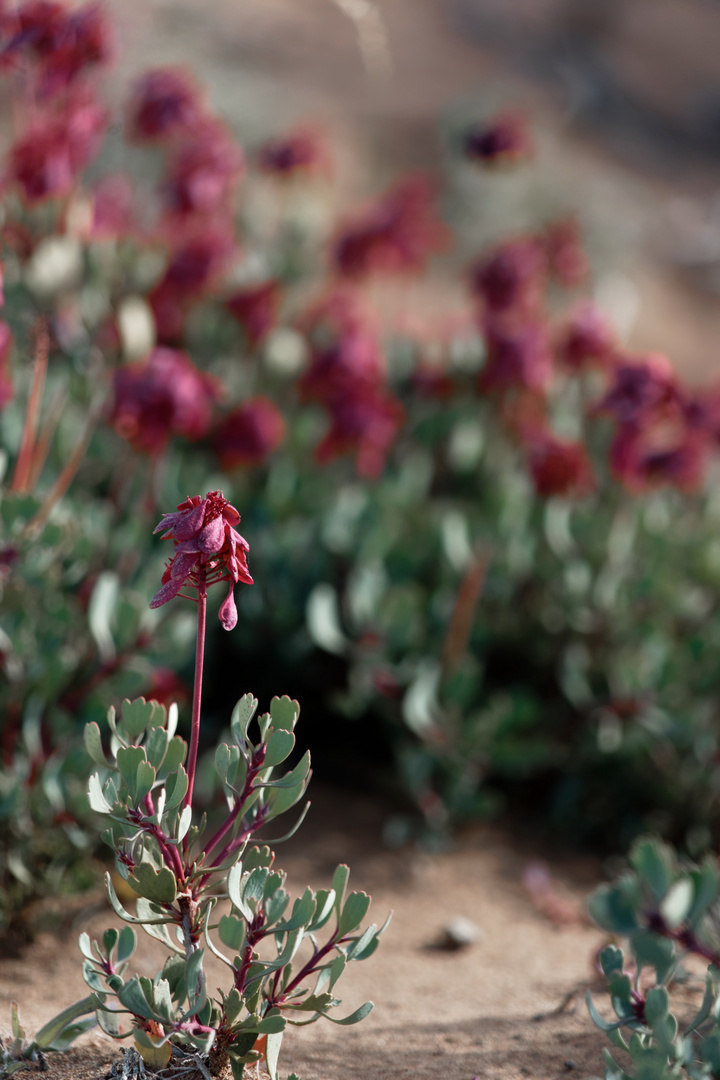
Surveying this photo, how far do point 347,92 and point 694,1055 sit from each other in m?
12.2

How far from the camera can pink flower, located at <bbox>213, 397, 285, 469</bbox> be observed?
220cm

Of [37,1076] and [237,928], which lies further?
[37,1076]

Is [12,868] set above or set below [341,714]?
below

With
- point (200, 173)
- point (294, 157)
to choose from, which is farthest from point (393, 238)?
point (200, 173)

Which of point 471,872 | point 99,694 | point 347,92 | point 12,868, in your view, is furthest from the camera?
point 347,92

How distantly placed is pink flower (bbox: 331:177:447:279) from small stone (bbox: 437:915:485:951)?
1719mm

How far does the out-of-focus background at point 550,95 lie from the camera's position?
8.02 metres

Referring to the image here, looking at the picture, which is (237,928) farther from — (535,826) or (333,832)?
(535,826)

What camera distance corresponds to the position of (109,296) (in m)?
2.23

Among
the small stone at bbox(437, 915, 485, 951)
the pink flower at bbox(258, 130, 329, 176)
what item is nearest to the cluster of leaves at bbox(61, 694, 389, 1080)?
the small stone at bbox(437, 915, 485, 951)

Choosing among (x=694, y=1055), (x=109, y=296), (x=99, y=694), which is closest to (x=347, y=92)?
(x=109, y=296)

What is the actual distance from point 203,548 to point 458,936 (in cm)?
112

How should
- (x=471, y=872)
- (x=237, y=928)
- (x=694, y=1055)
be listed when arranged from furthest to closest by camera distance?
(x=471, y=872)
(x=694, y=1055)
(x=237, y=928)

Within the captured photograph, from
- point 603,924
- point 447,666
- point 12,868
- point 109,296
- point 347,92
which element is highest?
point 347,92
